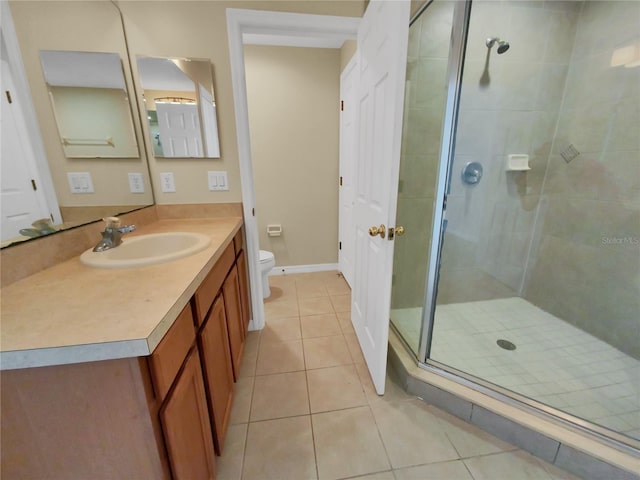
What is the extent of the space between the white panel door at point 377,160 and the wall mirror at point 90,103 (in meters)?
1.31

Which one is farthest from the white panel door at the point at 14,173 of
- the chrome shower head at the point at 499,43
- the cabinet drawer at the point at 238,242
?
the chrome shower head at the point at 499,43

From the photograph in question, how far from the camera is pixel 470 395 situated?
4.00 feet

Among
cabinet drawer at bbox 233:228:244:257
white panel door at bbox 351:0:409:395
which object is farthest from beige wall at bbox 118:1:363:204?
white panel door at bbox 351:0:409:395

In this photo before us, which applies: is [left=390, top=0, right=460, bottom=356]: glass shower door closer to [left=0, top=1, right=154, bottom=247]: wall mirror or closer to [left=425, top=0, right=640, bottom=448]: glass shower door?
[left=425, top=0, right=640, bottom=448]: glass shower door

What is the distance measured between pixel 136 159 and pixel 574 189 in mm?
2795

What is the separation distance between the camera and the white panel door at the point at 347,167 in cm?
216

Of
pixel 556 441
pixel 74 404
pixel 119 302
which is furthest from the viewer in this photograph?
pixel 556 441

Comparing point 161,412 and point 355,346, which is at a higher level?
point 161,412

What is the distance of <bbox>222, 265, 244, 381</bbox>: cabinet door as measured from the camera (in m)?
1.23

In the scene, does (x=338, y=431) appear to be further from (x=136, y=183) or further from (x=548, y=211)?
(x=548, y=211)

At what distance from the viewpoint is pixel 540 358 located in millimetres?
1527

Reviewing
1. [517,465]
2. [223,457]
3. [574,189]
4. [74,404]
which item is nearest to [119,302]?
[74,404]

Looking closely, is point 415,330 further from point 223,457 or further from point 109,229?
point 109,229

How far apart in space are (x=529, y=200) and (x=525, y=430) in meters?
1.56
